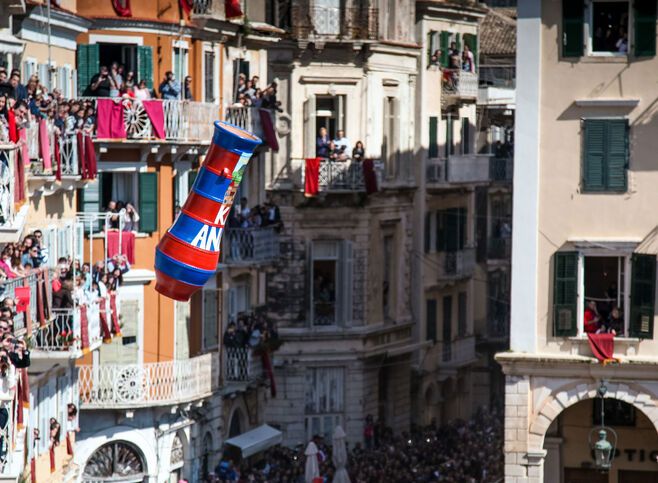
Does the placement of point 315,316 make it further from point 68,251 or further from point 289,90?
point 68,251

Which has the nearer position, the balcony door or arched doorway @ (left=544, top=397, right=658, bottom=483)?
arched doorway @ (left=544, top=397, right=658, bottom=483)

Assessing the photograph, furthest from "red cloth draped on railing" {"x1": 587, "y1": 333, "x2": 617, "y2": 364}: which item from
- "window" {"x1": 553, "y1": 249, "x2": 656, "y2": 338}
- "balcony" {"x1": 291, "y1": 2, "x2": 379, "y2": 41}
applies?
"balcony" {"x1": 291, "y1": 2, "x2": 379, "y2": 41}

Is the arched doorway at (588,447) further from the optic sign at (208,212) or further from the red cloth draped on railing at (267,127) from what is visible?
the red cloth draped on railing at (267,127)

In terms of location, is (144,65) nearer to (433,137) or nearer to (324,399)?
(324,399)

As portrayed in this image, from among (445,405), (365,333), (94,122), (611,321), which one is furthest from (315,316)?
(611,321)

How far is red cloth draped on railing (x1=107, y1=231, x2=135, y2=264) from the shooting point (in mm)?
79500

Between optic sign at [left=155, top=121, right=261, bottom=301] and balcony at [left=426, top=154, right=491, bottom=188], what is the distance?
3971cm

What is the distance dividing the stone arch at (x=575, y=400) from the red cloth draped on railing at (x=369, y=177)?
29.1 meters

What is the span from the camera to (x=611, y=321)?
2803 inches

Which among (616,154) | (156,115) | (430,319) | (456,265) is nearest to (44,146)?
(156,115)

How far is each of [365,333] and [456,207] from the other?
12.1 meters

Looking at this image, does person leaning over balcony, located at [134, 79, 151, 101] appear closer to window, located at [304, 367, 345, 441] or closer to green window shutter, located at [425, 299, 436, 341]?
window, located at [304, 367, 345, 441]

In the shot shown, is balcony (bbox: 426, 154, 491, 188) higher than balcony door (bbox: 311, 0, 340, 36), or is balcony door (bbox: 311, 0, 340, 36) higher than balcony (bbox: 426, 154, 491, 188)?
balcony door (bbox: 311, 0, 340, 36)

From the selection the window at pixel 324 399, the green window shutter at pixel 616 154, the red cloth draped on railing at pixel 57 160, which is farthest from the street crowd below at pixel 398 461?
the green window shutter at pixel 616 154
